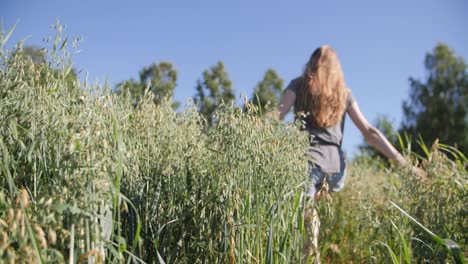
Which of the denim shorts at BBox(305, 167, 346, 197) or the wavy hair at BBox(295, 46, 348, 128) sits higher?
the wavy hair at BBox(295, 46, 348, 128)

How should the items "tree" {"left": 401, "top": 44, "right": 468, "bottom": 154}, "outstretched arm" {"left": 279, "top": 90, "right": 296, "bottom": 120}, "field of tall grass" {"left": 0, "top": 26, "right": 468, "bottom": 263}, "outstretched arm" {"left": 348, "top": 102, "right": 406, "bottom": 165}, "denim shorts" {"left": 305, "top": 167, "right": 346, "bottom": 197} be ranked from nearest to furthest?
"field of tall grass" {"left": 0, "top": 26, "right": 468, "bottom": 263} → "denim shorts" {"left": 305, "top": 167, "right": 346, "bottom": 197} → "outstretched arm" {"left": 279, "top": 90, "right": 296, "bottom": 120} → "outstretched arm" {"left": 348, "top": 102, "right": 406, "bottom": 165} → "tree" {"left": 401, "top": 44, "right": 468, "bottom": 154}

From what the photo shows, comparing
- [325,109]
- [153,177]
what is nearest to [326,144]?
[325,109]

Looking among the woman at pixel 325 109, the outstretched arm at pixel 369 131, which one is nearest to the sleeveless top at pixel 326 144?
the woman at pixel 325 109

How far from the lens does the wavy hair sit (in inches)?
122

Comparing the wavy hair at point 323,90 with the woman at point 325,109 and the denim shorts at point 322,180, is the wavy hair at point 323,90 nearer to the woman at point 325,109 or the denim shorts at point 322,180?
the woman at point 325,109

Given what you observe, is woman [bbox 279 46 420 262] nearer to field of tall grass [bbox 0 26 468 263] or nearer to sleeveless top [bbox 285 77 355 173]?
sleeveless top [bbox 285 77 355 173]

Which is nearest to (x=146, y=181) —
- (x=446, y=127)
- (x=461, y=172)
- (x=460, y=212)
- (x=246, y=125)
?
(x=246, y=125)

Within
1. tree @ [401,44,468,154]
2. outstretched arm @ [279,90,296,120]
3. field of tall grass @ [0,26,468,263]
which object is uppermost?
tree @ [401,44,468,154]

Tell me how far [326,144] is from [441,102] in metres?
21.2

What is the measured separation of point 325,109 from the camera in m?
3.12

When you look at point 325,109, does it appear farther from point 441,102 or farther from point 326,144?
point 441,102

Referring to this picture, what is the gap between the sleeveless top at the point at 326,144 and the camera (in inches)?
119

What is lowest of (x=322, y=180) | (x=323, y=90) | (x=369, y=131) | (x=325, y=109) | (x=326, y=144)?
(x=322, y=180)

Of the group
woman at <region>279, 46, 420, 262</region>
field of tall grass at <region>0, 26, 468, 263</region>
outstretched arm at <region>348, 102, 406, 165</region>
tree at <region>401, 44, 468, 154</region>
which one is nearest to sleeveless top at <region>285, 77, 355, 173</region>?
woman at <region>279, 46, 420, 262</region>
